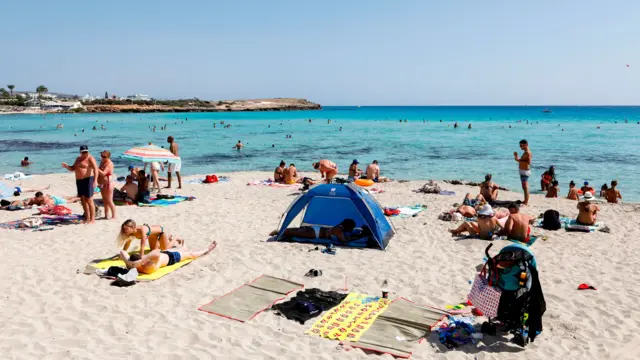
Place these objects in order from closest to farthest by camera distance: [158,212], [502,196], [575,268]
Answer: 1. [575,268]
2. [158,212]
3. [502,196]

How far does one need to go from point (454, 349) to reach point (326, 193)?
4.63m

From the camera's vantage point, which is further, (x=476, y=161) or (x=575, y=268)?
(x=476, y=161)

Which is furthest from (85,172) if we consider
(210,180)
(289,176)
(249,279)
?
(289,176)

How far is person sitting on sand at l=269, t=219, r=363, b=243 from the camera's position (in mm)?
9461

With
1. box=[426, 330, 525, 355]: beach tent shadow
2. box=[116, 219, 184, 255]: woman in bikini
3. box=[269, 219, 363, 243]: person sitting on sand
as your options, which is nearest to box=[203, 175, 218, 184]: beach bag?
box=[269, 219, 363, 243]: person sitting on sand

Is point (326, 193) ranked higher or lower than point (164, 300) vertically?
higher

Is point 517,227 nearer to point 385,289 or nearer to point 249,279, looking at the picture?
point 385,289

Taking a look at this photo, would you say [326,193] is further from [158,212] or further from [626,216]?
[626,216]

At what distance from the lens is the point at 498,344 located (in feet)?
18.0

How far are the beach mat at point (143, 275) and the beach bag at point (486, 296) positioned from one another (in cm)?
486

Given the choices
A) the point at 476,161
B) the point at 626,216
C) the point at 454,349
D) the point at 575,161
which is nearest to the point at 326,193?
the point at 454,349

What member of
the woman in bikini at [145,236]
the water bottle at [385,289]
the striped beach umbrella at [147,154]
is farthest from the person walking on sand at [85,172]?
the water bottle at [385,289]

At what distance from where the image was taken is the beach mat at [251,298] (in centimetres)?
614

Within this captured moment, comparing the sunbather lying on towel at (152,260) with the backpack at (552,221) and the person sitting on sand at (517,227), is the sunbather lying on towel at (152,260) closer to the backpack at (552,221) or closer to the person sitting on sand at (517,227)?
the person sitting on sand at (517,227)
